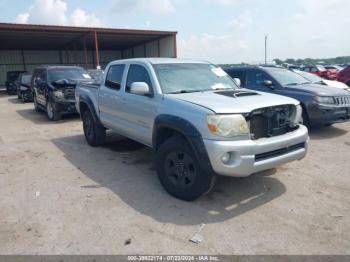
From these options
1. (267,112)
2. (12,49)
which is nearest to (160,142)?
(267,112)

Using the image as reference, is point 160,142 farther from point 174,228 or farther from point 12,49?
point 12,49

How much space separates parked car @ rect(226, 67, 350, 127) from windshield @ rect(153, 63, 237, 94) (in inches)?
118

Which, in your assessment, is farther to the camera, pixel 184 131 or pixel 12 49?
pixel 12 49

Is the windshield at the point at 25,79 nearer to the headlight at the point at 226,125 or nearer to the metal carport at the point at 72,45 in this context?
the metal carport at the point at 72,45

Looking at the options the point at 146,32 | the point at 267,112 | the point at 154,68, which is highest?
the point at 146,32

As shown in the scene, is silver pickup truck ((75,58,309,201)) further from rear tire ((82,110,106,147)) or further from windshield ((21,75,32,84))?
windshield ((21,75,32,84))

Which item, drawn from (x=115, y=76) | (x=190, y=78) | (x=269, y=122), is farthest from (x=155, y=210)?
(x=115, y=76)

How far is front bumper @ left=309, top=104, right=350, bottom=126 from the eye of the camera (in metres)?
7.15

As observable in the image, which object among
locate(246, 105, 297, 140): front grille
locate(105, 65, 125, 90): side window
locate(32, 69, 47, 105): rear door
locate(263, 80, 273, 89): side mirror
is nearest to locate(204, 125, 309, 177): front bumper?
locate(246, 105, 297, 140): front grille

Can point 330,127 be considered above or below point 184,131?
below

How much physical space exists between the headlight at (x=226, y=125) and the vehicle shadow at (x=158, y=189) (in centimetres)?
97

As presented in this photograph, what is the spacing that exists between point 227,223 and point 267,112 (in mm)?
1472

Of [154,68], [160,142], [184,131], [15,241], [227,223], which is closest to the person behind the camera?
[15,241]

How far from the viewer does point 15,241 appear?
127 inches
